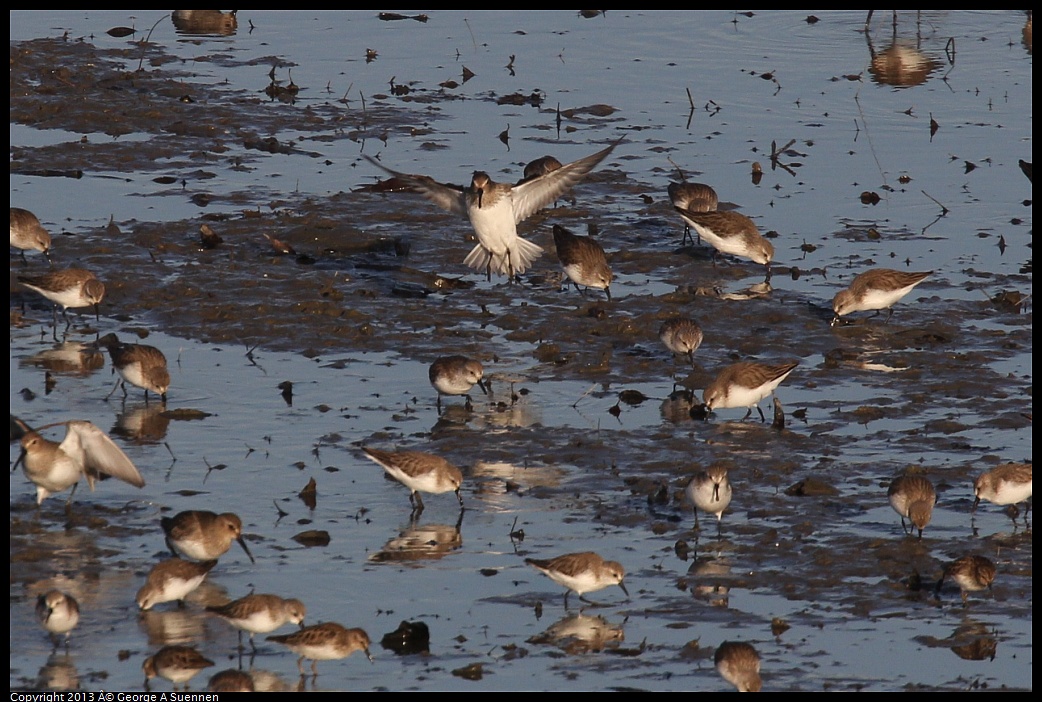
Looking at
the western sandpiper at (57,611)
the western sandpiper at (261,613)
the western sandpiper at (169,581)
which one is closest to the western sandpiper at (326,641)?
the western sandpiper at (261,613)

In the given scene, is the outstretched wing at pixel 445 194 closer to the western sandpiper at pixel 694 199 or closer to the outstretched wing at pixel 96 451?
the western sandpiper at pixel 694 199

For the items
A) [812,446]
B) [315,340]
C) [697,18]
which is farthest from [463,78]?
[812,446]

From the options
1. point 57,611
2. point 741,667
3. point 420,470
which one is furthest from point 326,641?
point 420,470

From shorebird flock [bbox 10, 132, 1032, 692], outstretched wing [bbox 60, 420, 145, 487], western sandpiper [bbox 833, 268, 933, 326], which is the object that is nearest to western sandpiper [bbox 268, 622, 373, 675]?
shorebird flock [bbox 10, 132, 1032, 692]

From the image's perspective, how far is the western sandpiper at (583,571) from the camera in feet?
32.3

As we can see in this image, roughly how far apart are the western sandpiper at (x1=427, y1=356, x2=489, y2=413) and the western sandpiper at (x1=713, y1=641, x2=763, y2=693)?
196 inches

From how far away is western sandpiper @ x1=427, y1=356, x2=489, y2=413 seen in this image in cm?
1338

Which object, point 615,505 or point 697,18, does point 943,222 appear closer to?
point 615,505

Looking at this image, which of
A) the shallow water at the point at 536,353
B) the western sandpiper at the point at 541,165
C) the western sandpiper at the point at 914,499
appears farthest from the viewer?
the western sandpiper at the point at 541,165

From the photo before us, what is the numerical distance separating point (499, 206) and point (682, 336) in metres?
3.51

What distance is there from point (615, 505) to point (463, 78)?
15054 mm

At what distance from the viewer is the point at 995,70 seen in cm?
2633

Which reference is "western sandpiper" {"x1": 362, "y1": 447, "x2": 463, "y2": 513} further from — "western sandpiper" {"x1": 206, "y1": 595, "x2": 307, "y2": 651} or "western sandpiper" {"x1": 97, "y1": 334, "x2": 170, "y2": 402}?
"western sandpiper" {"x1": 97, "y1": 334, "x2": 170, "y2": 402}

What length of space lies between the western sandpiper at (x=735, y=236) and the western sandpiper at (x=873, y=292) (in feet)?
5.03
